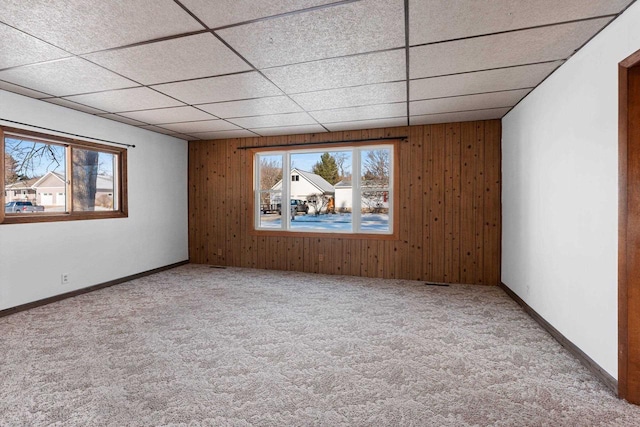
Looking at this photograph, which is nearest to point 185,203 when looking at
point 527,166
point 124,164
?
point 124,164

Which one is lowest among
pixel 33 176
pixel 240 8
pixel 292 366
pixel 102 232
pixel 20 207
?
pixel 292 366

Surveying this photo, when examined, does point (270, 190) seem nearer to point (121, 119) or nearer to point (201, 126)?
point (201, 126)

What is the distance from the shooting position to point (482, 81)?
3.06 m

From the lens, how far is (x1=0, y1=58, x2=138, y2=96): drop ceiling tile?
2.69 meters

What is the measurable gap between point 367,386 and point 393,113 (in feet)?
10.6

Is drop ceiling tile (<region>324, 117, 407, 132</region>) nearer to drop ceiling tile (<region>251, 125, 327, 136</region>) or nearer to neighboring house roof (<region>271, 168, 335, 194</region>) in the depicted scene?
drop ceiling tile (<region>251, 125, 327, 136</region>)

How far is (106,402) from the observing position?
6.32ft

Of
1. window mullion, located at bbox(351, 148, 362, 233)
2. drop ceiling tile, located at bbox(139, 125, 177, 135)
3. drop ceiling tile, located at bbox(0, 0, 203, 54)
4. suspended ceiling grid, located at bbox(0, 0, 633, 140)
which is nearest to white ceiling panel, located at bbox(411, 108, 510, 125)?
suspended ceiling grid, located at bbox(0, 0, 633, 140)

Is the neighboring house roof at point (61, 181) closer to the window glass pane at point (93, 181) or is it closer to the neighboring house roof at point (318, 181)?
the window glass pane at point (93, 181)

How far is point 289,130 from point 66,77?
286 cm

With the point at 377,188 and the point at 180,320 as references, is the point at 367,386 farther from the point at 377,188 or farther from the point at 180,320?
the point at 377,188

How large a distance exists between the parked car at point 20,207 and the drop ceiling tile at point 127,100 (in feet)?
4.21

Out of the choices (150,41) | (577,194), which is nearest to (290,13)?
(150,41)

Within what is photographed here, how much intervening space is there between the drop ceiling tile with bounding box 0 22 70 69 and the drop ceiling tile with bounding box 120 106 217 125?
1434 millimetres
